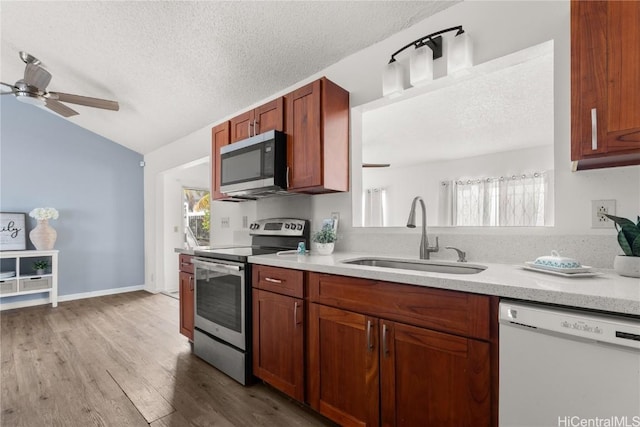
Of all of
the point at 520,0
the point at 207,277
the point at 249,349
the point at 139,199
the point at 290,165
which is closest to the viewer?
the point at 520,0

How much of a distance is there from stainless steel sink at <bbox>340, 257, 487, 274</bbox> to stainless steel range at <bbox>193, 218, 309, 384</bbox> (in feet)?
2.43

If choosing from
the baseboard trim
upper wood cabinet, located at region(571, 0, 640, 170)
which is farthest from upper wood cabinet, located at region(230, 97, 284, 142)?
the baseboard trim

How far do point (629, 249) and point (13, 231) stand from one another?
6019 millimetres

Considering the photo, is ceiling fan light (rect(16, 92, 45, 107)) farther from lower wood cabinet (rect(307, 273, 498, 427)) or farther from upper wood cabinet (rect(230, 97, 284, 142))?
lower wood cabinet (rect(307, 273, 498, 427))

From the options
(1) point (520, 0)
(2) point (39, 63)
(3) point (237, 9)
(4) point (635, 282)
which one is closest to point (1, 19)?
(2) point (39, 63)

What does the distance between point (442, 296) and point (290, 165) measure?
1444 millimetres

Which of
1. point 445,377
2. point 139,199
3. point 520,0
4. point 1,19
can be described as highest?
point 1,19

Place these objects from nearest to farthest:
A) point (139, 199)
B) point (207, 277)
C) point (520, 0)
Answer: point (520, 0) < point (207, 277) < point (139, 199)

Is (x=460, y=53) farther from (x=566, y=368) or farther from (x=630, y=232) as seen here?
(x=566, y=368)

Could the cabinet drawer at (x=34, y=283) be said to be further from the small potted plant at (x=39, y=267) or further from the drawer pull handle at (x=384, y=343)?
the drawer pull handle at (x=384, y=343)

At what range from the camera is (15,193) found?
414 centimetres

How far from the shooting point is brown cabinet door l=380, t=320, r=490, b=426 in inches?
41.7

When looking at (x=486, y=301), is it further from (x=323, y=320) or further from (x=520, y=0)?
(x=520, y=0)

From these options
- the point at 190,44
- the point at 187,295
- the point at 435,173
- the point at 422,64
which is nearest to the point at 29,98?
the point at 190,44
